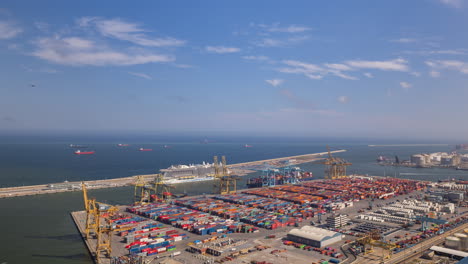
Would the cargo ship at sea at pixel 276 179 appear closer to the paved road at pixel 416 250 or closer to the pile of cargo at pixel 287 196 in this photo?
the pile of cargo at pixel 287 196

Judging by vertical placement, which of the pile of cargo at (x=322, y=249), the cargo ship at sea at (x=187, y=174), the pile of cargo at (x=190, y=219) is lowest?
the pile of cargo at (x=322, y=249)

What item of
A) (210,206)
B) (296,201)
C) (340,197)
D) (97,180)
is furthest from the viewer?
(97,180)

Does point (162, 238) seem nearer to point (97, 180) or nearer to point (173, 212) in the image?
point (173, 212)

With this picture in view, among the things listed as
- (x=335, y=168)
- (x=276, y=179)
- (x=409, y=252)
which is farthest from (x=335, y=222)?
(x=335, y=168)

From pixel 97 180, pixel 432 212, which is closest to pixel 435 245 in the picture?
pixel 432 212

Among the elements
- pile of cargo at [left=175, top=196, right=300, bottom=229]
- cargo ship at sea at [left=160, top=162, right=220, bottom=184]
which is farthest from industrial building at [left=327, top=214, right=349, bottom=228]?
cargo ship at sea at [left=160, top=162, right=220, bottom=184]

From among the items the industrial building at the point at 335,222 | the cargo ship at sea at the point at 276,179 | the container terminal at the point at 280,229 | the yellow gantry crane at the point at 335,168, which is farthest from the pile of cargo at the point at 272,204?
the yellow gantry crane at the point at 335,168

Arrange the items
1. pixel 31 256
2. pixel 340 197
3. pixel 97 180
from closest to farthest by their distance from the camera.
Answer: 1. pixel 31 256
2. pixel 340 197
3. pixel 97 180
